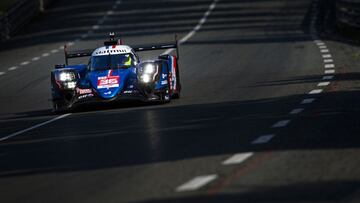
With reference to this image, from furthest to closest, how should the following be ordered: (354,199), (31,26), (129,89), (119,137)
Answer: (31,26), (129,89), (119,137), (354,199)

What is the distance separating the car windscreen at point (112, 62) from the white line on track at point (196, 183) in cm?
1090

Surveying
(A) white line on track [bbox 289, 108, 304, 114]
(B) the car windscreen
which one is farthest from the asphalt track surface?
(B) the car windscreen

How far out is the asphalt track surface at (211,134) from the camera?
965 cm

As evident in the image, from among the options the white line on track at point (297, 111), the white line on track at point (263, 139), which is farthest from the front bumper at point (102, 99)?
the white line on track at point (263, 139)

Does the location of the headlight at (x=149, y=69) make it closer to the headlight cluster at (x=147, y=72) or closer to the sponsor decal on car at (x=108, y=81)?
the headlight cluster at (x=147, y=72)

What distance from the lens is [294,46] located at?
1299 inches

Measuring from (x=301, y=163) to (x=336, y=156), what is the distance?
49 cm

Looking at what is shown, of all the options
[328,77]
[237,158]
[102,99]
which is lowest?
[328,77]

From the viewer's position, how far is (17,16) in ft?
160

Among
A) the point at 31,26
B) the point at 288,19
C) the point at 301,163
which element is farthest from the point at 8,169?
the point at 31,26

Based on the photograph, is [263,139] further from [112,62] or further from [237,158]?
[112,62]

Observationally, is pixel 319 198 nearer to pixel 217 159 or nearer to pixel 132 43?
pixel 217 159

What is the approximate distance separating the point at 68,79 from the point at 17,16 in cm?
2909

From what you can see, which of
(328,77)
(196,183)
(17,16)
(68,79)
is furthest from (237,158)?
(17,16)
